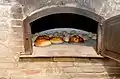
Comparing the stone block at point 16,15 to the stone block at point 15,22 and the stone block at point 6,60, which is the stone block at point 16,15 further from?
the stone block at point 6,60

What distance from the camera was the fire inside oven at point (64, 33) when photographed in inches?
59.0

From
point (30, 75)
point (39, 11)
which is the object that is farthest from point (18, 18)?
point (30, 75)

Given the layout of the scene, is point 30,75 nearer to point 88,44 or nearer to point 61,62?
point 61,62

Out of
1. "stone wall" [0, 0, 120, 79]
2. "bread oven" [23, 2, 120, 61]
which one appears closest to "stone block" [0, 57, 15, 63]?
"stone wall" [0, 0, 120, 79]

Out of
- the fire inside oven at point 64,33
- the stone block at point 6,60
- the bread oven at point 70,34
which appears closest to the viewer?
the bread oven at point 70,34

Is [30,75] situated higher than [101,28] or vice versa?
[101,28]

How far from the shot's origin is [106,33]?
1.24 m

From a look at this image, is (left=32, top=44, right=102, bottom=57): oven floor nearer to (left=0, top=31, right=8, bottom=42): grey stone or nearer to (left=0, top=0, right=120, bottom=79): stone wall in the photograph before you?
(left=0, top=0, right=120, bottom=79): stone wall

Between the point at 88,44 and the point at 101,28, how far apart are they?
11.3 inches

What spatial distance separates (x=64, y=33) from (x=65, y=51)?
0.81 ft

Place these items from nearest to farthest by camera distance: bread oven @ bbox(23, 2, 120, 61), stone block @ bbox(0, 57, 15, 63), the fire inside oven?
bread oven @ bbox(23, 2, 120, 61) → stone block @ bbox(0, 57, 15, 63) → the fire inside oven

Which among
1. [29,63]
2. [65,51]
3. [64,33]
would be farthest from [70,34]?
[29,63]

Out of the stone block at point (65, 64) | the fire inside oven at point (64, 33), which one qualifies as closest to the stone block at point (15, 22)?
the fire inside oven at point (64, 33)

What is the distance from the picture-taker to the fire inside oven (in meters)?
1.50
